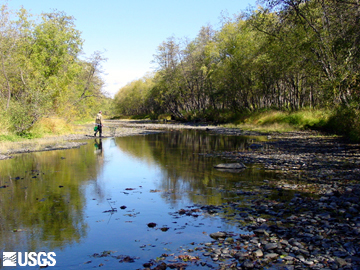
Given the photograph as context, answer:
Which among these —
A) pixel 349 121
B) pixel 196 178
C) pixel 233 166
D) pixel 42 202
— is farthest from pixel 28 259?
pixel 349 121

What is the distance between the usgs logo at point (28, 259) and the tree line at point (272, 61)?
623 inches

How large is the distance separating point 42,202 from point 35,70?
2569 cm

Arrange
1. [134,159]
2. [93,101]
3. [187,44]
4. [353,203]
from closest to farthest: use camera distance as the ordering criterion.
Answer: [353,203]
[134,159]
[93,101]
[187,44]

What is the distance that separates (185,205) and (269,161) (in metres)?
8.65

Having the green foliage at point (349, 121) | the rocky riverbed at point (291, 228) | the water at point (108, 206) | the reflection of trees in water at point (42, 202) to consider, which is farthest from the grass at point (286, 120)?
the reflection of trees in water at point (42, 202)

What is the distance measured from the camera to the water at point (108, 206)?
22.7 feet

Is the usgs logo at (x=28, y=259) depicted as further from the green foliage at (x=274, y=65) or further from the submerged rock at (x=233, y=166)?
the green foliage at (x=274, y=65)

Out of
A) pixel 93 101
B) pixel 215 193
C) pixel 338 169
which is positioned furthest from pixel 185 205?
pixel 93 101

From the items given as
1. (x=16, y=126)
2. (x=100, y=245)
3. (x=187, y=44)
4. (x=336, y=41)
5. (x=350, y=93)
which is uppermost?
(x=187, y=44)

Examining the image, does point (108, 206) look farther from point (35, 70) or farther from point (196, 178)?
point (35, 70)

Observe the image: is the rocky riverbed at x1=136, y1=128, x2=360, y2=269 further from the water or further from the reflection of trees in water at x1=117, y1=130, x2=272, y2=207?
the reflection of trees in water at x1=117, y1=130, x2=272, y2=207

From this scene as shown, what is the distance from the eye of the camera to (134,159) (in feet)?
65.8

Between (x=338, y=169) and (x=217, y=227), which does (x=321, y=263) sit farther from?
(x=338, y=169)

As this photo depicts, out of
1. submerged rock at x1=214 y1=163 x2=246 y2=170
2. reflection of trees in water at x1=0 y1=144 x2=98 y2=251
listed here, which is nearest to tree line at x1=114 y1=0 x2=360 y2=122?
submerged rock at x1=214 y1=163 x2=246 y2=170
